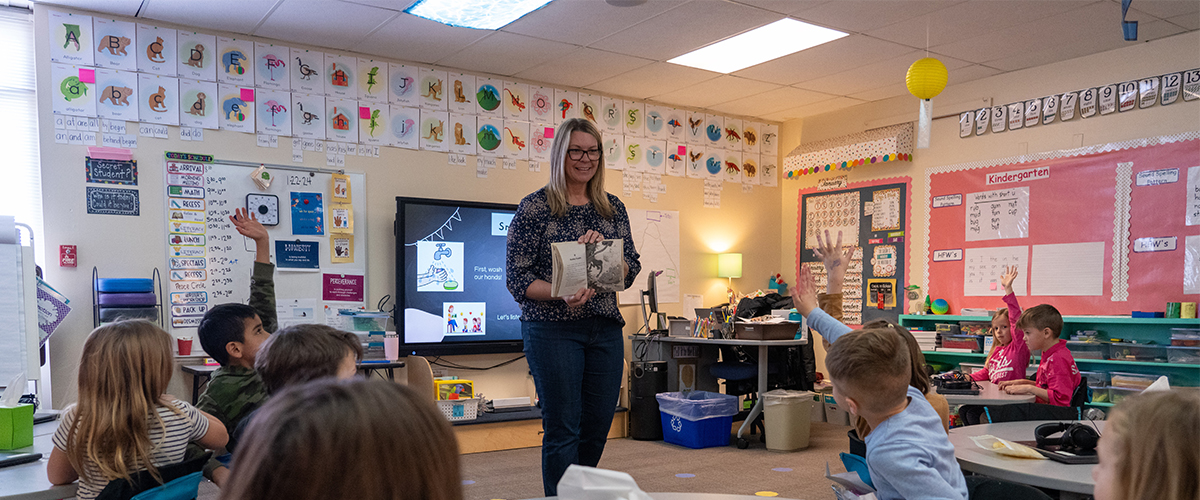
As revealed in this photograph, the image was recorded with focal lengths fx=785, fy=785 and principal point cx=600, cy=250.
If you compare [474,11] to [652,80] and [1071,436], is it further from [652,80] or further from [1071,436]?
[1071,436]

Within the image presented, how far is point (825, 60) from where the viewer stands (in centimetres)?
520

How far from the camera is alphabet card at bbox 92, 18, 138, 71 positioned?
4.26m

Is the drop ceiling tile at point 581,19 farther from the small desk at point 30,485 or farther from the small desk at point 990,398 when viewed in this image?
the small desk at point 30,485

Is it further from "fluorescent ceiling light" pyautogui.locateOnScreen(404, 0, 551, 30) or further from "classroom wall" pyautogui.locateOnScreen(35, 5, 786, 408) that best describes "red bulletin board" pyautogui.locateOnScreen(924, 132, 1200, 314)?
"fluorescent ceiling light" pyautogui.locateOnScreen(404, 0, 551, 30)

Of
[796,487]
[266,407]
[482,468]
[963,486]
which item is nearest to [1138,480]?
[963,486]

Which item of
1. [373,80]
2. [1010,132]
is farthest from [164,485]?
[1010,132]

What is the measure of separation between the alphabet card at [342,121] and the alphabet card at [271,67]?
0.90 ft

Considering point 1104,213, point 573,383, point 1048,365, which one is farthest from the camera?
point 1104,213

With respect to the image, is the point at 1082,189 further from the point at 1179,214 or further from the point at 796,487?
the point at 796,487

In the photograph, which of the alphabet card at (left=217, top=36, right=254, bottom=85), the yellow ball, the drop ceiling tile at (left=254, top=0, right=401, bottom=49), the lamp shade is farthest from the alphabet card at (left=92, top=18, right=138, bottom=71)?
the lamp shade

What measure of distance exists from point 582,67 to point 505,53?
0.58 metres

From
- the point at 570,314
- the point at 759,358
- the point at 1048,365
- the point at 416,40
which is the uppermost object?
the point at 416,40

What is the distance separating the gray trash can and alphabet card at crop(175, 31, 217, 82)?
395cm

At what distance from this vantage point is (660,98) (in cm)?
621
